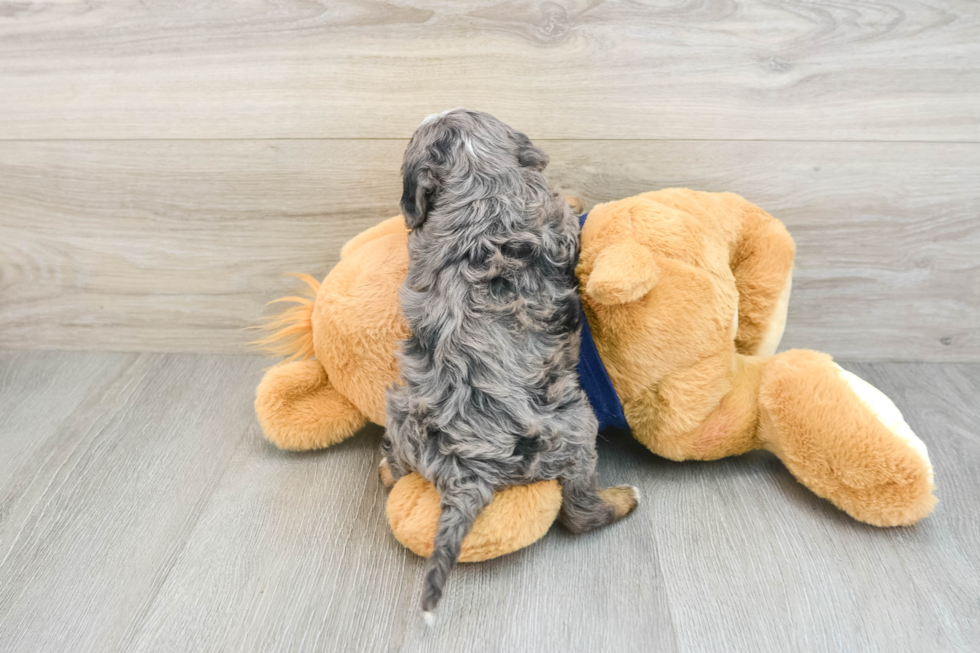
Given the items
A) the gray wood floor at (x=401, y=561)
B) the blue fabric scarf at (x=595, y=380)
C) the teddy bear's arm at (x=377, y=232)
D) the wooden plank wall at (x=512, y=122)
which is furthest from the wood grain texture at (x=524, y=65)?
the gray wood floor at (x=401, y=561)

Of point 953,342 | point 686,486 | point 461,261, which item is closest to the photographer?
point 461,261

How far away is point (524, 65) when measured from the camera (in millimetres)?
982

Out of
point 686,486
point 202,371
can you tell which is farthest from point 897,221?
point 202,371

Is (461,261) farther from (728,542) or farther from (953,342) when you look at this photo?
(953,342)

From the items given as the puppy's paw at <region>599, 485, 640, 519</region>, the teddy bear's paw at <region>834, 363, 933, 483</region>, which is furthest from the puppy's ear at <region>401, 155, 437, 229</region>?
the teddy bear's paw at <region>834, 363, 933, 483</region>

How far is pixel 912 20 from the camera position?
938 mm

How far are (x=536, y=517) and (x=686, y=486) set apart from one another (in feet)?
0.91

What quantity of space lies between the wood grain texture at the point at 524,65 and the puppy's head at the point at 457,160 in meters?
0.26

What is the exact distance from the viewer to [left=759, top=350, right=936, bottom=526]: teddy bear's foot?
2.59ft

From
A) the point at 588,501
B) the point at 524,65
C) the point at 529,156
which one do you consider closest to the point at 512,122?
the point at 524,65

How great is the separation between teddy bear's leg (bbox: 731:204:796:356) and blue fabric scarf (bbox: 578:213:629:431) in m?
0.21

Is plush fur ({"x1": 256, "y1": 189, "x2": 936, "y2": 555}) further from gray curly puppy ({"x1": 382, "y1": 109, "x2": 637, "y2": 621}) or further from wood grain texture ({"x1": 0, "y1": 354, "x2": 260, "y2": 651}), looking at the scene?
wood grain texture ({"x1": 0, "y1": 354, "x2": 260, "y2": 651})

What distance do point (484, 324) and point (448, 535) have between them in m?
0.24

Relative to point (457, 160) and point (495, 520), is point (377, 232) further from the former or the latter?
point (495, 520)
